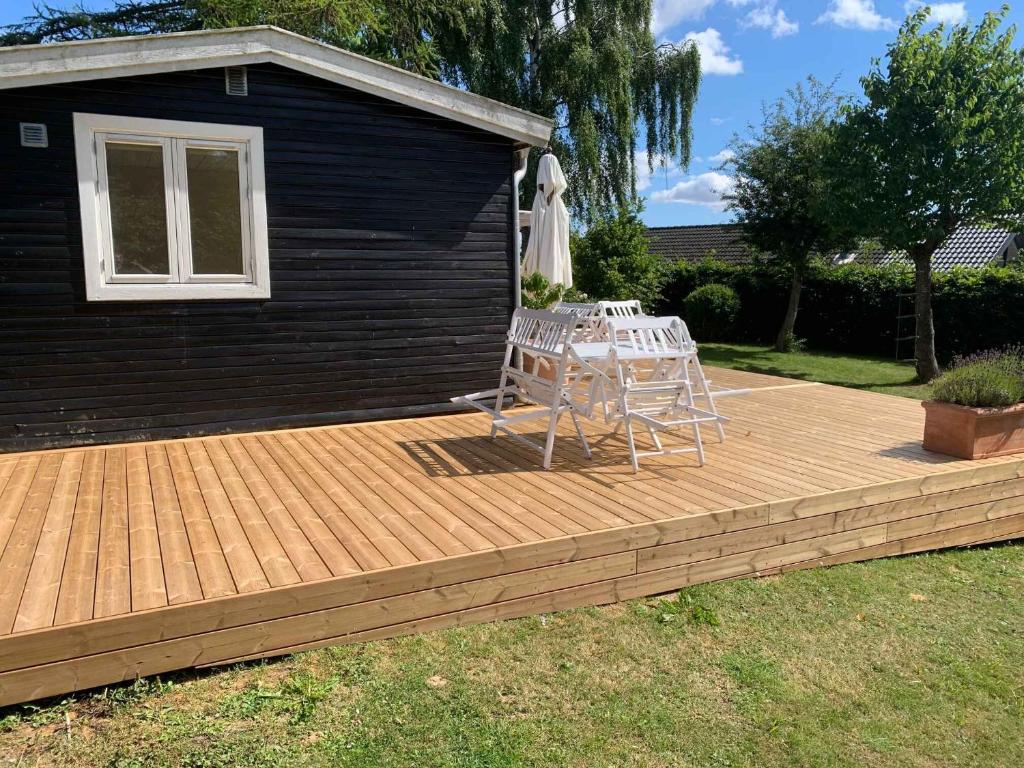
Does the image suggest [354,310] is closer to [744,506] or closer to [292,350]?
[292,350]

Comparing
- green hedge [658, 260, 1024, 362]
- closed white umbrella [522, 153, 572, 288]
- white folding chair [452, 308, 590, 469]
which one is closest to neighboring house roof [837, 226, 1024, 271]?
green hedge [658, 260, 1024, 362]

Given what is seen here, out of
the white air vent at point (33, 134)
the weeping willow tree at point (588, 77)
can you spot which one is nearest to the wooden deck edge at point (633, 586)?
the white air vent at point (33, 134)

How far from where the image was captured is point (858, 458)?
465 centimetres

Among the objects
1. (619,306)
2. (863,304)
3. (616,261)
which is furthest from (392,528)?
(863,304)

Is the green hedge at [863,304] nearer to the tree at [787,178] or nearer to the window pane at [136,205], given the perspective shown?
the tree at [787,178]

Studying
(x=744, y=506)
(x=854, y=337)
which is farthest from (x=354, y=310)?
(x=854, y=337)

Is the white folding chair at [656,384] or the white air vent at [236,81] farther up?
the white air vent at [236,81]

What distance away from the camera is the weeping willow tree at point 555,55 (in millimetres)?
15141

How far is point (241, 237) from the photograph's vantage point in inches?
212

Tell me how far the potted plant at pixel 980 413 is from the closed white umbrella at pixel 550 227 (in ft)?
12.6

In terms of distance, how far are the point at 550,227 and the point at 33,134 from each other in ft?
14.4

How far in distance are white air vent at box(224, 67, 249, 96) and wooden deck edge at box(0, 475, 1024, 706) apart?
382 cm

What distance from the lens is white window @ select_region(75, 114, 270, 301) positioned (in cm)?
489

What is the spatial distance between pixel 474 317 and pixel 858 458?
3023mm
